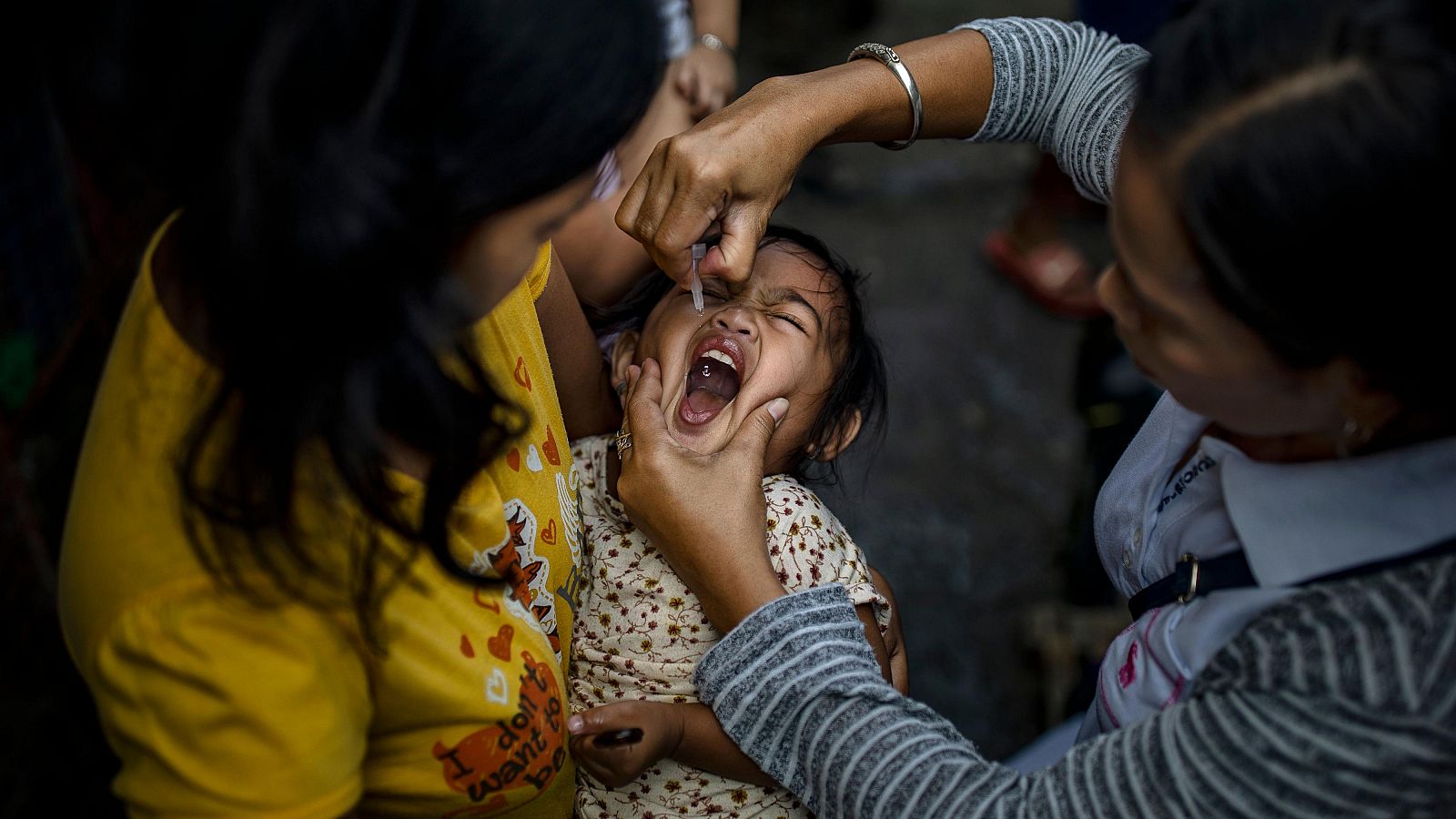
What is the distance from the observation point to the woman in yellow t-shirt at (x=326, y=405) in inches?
34.2

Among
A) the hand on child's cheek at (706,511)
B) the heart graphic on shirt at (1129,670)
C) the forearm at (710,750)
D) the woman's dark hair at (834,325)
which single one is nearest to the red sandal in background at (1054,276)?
the woman's dark hair at (834,325)

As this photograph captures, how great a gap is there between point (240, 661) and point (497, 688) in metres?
0.32

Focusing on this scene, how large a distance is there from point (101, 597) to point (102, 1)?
565mm

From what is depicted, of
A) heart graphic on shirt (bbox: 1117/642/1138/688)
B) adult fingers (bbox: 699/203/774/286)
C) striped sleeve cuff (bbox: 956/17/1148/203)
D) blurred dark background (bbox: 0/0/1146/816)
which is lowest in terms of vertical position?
blurred dark background (bbox: 0/0/1146/816)

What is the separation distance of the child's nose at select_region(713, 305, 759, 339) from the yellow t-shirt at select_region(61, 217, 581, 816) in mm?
819

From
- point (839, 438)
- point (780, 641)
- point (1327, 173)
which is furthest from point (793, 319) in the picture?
point (1327, 173)

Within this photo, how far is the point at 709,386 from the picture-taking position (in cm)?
208

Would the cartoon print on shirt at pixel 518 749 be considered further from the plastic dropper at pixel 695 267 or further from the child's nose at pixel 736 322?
the child's nose at pixel 736 322

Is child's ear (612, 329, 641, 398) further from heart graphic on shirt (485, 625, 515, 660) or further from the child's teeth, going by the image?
heart graphic on shirt (485, 625, 515, 660)

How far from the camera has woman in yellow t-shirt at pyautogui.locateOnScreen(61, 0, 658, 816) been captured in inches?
34.2

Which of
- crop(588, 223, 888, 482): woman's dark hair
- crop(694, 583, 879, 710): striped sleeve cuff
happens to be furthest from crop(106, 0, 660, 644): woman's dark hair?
crop(588, 223, 888, 482): woman's dark hair

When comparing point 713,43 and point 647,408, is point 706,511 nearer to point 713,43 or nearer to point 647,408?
point 647,408

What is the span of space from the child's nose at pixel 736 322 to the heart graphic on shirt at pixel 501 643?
0.87m

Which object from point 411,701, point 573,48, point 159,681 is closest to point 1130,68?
point 573,48
